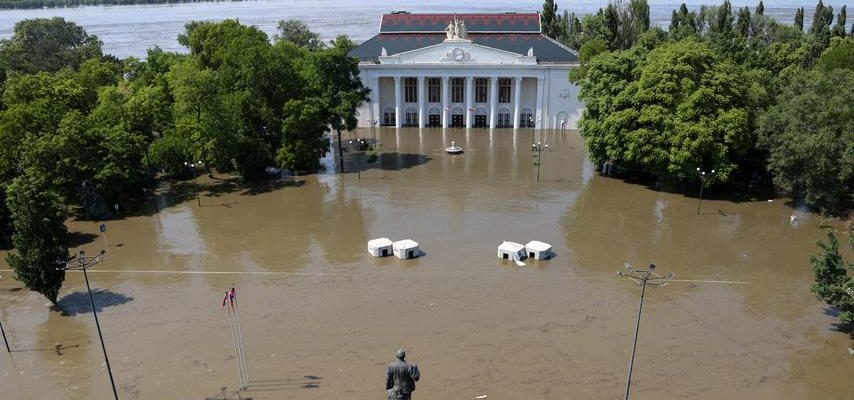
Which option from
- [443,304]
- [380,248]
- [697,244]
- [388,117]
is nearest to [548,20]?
[388,117]

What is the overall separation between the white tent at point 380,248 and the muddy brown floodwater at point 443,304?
677 mm

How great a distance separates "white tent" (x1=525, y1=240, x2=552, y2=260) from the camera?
30.7 metres

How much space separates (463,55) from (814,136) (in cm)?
3512

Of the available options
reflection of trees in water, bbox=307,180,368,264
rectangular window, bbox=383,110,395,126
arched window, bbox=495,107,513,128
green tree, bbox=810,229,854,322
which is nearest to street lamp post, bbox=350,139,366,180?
reflection of trees in water, bbox=307,180,368,264

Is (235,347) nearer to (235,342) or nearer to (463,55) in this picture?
(235,342)

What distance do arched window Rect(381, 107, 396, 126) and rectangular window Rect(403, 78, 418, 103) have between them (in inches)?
82.9

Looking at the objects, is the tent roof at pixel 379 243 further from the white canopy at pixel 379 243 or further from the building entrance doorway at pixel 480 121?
the building entrance doorway at pixel 480 121

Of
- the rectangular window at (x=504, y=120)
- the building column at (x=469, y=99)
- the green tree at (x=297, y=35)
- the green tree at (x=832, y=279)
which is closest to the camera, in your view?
the green tree at (x=832, y=279)

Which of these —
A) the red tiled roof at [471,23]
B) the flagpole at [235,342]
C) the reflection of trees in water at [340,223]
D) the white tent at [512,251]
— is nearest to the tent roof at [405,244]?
the reflection of trees in water at [340,223]

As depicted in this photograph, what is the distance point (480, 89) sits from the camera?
65.9m

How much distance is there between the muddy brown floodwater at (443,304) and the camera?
20969mm

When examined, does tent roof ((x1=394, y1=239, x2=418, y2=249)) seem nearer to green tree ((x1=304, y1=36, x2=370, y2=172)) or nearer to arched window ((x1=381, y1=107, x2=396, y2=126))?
green tree ((x1=304, y1=36, x2=370, y2=172))

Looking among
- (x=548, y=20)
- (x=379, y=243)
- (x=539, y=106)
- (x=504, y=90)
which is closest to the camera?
(x=379, y=243)

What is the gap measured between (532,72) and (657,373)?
46.1 meters
